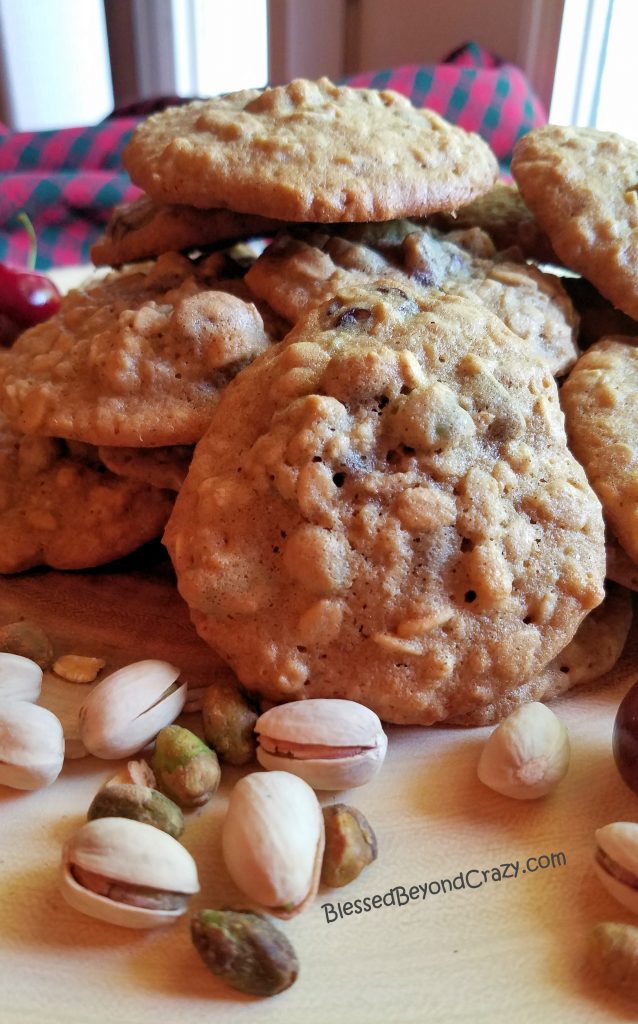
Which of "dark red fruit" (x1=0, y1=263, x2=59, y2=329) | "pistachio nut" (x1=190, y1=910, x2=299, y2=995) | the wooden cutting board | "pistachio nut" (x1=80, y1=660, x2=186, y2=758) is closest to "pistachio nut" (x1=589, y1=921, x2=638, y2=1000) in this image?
the wooden cutting board

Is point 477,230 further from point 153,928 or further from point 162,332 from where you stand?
point 153,928

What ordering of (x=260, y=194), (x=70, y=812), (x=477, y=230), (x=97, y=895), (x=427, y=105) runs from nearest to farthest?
(x=97, y=895)
(x=70, y=812)
(x=260, y=194)
(x=477, y=230)
(x=427, y=105)

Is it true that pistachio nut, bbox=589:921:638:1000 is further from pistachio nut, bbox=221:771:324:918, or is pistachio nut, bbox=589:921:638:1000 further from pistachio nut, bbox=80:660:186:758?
pistachio nut, bbox=80:660:186:758

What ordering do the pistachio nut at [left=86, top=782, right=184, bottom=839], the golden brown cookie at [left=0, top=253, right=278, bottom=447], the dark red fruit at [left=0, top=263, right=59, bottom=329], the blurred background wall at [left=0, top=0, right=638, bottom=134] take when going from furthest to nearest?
the blurred background wall at [left=0, top=0, right=638, bottom=134] → the dark red fruit at [left=0, top=263, right=59, bottom=329] → the golden brown cookie at [left=0, top=253, right=278, bottom=447] → the pistachio nut at [left=86, top=782, right=184, bottom=839]

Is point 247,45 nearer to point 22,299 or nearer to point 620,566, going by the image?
point 22,299

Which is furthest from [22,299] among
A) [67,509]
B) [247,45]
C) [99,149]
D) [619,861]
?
[247,45]

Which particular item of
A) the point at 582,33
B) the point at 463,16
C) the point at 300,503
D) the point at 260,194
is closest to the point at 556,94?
the point at 582,33
